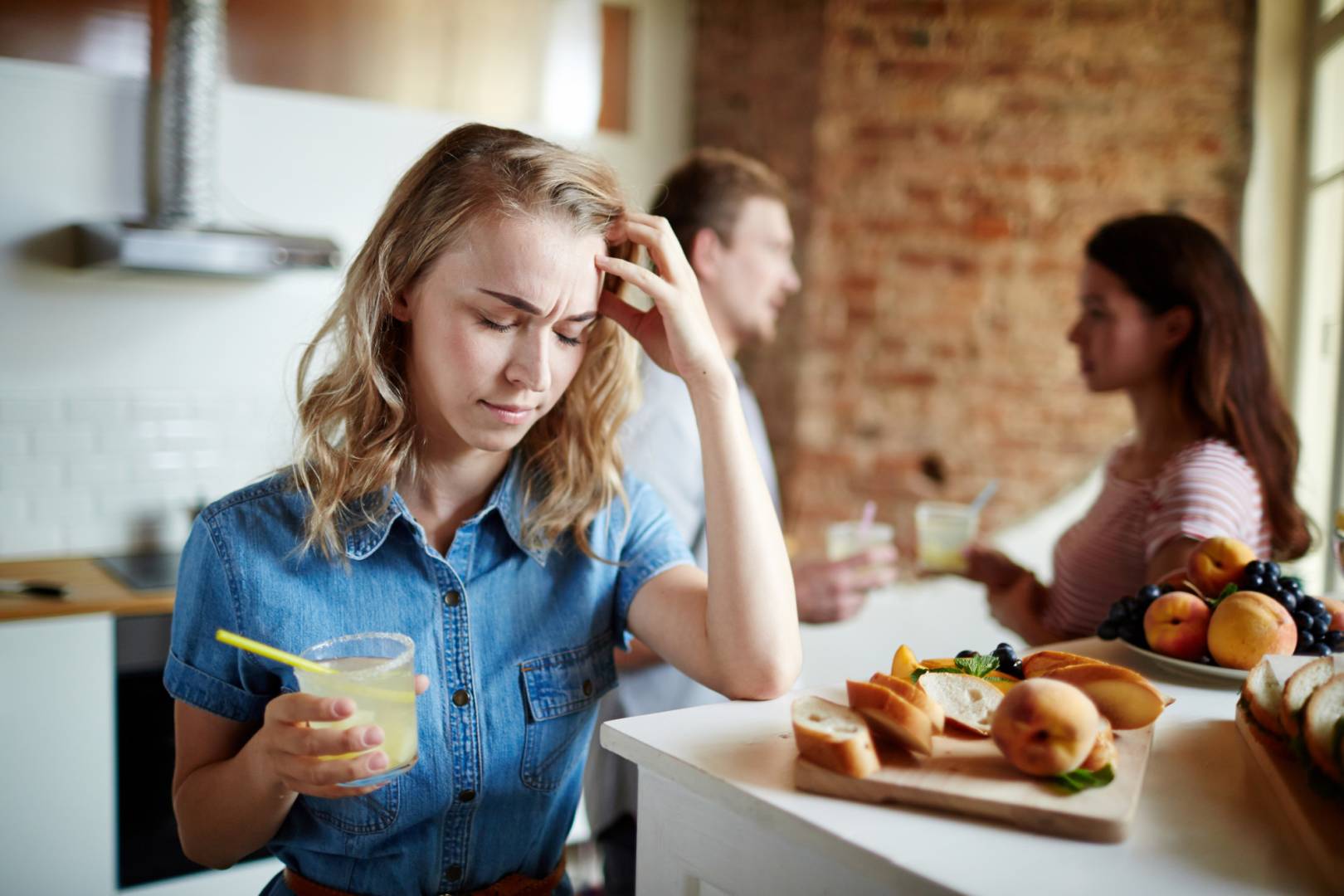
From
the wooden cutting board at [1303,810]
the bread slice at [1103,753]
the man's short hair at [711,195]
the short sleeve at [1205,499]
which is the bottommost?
the wooden cutting board at [1303,810]

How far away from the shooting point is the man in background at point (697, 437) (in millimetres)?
1957

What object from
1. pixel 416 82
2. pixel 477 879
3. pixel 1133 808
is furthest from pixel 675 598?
pixel 416 82

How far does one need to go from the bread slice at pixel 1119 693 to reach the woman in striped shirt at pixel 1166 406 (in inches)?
30.0

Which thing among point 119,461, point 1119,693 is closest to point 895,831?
point 1119,693

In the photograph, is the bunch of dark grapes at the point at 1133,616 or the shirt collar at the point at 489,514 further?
the bunch of dark grapes at the point at 1133,616

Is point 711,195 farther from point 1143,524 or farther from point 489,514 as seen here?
point 489,514

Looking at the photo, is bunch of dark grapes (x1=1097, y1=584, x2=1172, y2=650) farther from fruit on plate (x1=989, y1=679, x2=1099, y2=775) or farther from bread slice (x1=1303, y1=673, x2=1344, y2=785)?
fruit on plate (x1=989, y1=679, x2=1099, y2=775)

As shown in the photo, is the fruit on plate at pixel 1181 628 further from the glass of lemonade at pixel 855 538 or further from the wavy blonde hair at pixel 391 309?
the glass of lemonade at pixel 855 538

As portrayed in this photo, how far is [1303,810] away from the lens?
842mm

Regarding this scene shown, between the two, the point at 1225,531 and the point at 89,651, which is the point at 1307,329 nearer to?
the point at 1225,531

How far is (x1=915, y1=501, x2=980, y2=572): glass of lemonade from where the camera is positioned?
7.25 ft

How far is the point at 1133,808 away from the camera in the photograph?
84 centimetres

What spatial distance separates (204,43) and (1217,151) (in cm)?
317

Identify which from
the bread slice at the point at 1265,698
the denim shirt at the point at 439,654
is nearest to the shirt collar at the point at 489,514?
the denim shirt at the point at 439,654
